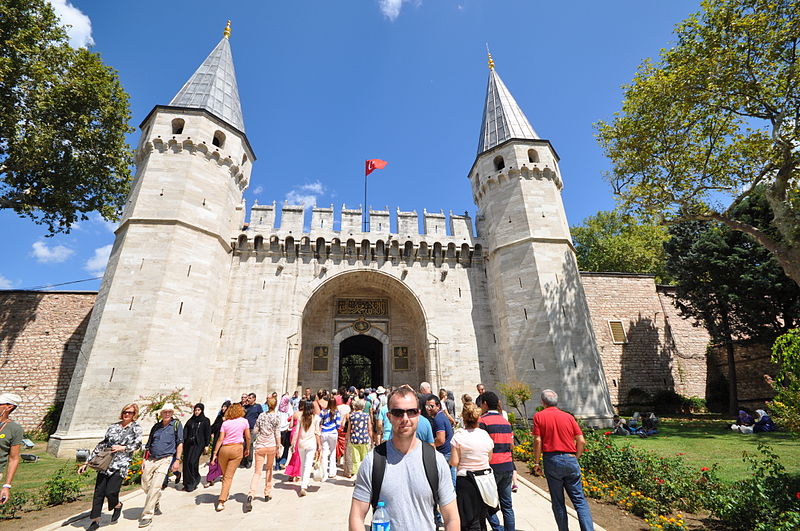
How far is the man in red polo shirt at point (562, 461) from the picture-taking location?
3.95m

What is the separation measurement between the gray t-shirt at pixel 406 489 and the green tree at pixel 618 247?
2804 cm

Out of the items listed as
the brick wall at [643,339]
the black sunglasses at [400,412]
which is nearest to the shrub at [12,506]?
the black sunglasses at [400,412]

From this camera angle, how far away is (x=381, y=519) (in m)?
1.92

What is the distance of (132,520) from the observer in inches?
201

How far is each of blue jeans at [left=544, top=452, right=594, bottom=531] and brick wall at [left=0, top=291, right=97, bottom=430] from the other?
1842 cm

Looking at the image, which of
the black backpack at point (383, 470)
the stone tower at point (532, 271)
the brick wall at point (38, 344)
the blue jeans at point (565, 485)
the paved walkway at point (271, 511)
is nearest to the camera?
the black backpack at point (383, 470)

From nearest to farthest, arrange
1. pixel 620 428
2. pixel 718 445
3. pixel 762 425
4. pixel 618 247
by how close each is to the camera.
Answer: pixel 718 445
pixel 762 425
pixel 620 428
pixel 618 247

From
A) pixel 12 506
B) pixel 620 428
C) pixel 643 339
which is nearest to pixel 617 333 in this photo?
pixel 643 339

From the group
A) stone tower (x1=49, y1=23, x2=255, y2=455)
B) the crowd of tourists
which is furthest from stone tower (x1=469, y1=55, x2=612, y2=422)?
stone tower (x1=49, y1=23, x2=255, y2=455)

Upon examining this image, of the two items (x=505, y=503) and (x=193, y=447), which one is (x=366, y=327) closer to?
(x=193, y=447)

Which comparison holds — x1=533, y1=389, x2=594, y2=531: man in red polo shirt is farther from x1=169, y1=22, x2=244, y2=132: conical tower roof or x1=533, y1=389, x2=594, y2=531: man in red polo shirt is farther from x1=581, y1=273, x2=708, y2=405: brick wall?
x1=169, y1=22, x2=244, y2=132: conical tower roof

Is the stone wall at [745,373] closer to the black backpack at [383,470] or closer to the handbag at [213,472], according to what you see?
the black backpack at [383,470]

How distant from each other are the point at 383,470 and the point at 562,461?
3.00m

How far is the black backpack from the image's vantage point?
199 cm
